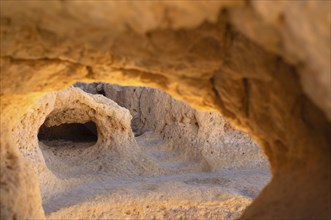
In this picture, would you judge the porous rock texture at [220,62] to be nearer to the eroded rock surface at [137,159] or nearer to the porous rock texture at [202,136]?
the eroded rock surface at [137,159]

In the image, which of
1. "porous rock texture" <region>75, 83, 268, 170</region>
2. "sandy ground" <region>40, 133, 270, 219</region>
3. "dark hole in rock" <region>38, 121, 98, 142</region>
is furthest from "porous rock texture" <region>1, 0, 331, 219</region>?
"dark hole in rock" <region>38, 121, 98, 142</region>

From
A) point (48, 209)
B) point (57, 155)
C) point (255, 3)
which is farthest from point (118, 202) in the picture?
point (255, 3)

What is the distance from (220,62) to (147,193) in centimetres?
347

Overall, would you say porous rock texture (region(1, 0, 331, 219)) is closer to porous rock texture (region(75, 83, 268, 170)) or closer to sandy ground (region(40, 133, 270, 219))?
sandy ground (region(40, 133, 270, 219))

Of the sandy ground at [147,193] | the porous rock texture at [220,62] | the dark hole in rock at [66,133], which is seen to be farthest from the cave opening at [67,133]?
the porous rock texture at [220,62]

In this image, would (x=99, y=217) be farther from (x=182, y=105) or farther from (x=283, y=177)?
(x=182, y=105)

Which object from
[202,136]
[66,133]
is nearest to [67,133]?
[66,133]

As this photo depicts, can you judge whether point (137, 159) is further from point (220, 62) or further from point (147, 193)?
point (220, 62)

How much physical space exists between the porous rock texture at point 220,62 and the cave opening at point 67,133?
5818mm

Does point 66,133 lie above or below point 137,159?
above

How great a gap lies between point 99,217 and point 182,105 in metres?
3.58

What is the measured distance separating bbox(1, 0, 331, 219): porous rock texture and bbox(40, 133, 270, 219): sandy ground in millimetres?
2626

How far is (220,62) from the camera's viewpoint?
2072 mm

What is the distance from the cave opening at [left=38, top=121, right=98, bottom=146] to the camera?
8211 millimetres
